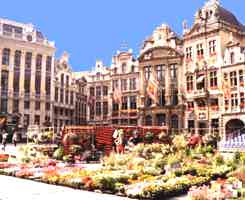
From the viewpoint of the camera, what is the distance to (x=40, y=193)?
468 inches

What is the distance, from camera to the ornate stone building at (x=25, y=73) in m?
55.8

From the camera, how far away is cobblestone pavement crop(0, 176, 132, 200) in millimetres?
11148

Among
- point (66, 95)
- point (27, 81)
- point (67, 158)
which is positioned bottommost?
point (67, 158)

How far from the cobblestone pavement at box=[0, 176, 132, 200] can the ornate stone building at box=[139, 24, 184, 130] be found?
36.4 meters

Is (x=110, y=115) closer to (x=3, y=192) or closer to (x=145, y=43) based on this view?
(x=145, y=43)

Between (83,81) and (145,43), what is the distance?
16957mm

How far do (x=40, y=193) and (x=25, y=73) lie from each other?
48.2m

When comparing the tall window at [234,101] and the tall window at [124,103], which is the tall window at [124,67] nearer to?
the tall window at [124,103]

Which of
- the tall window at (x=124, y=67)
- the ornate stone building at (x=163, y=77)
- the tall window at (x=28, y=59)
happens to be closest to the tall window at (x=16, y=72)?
the tall window at (x=28, y=59)

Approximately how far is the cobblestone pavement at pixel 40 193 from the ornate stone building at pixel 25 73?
4301cm

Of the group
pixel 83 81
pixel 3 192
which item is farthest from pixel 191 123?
pixel 3 192

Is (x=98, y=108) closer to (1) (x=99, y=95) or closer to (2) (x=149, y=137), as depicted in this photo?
(1) (x=99, y=95)

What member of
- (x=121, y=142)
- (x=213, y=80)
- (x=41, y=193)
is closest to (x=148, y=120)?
(x=213, y=80)

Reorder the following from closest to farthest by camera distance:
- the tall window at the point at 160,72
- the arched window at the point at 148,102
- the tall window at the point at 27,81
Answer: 1. the tall window at the point at 160,72
2. the arched window at the point at 148,102
3. the tall window at the point at 27,81
